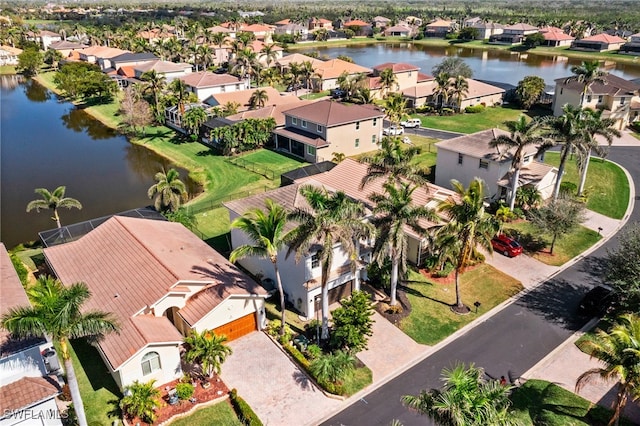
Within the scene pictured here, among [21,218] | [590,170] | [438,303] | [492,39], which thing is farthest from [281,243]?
[492,39]

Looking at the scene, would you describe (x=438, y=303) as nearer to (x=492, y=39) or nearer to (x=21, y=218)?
(x=21, y=218)

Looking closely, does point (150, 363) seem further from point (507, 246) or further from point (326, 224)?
point (507, 246)

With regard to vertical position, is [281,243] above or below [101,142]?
above

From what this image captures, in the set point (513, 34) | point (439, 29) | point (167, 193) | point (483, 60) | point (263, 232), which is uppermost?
point (439, 29)

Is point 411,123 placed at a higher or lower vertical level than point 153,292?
lower

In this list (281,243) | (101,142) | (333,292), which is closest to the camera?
(281,243)

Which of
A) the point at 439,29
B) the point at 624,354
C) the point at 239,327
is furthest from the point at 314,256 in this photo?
the point at 439,29

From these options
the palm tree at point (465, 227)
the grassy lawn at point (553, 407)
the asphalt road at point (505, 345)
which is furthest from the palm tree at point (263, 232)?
the grassy lawn at point (553, 407)
